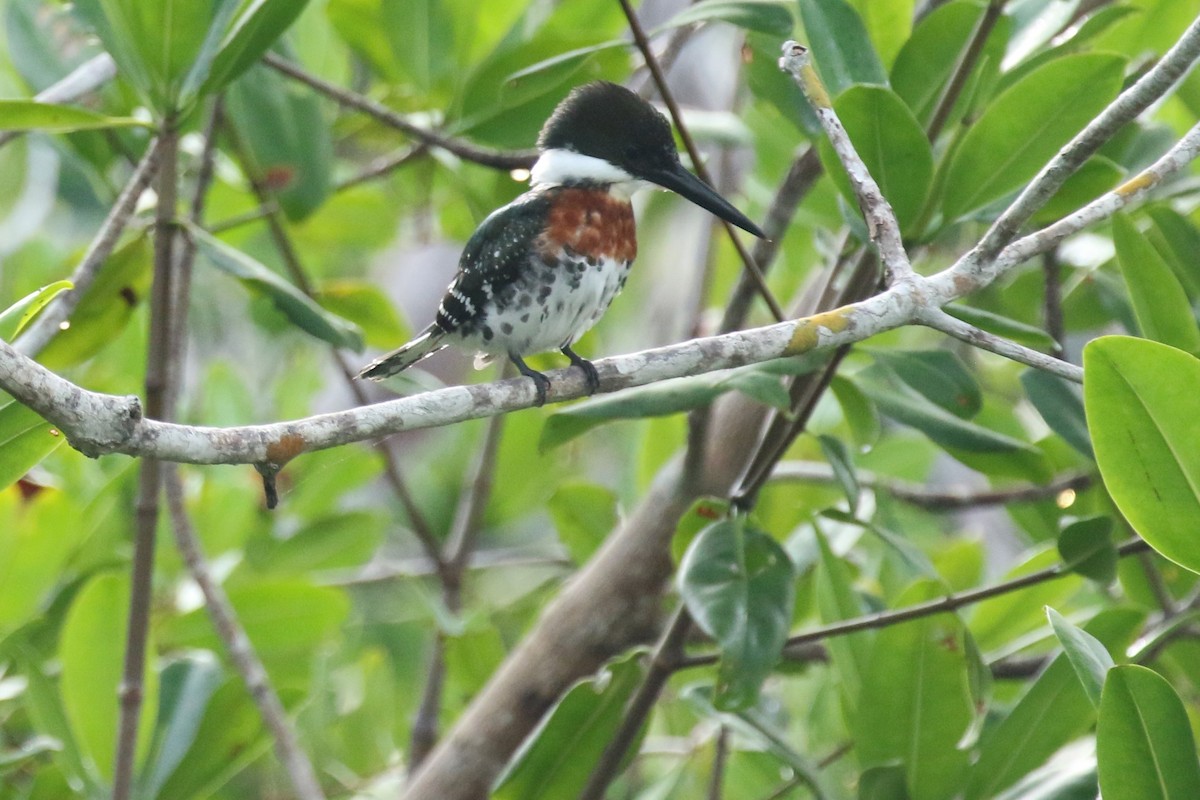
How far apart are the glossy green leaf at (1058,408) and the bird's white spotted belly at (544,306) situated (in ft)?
2.60

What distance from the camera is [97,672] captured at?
222cm

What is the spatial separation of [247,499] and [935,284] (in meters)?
1.84

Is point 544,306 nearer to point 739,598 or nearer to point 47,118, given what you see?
point 739,598

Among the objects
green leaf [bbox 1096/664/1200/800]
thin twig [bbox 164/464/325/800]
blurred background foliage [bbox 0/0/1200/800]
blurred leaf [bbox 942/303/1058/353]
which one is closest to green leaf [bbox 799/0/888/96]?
blurred background foliage [bbox 0/0/1200/800]

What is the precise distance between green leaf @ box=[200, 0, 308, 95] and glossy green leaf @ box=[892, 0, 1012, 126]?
37.2 inches

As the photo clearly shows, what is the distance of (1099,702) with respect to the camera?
4.64 ft

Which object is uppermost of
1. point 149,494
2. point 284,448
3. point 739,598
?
point 149,494

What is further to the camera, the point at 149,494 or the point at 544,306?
the point at 544,306

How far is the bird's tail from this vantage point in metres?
2.41

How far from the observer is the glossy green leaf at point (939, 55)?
6.62 ft

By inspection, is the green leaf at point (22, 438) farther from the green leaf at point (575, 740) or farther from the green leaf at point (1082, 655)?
the green leaf at point (1082, 655)

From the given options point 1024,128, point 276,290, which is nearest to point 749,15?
point 1024,128

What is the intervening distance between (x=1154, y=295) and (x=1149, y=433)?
1.46 feet

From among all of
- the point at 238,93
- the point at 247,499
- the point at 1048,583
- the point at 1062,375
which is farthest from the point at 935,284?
the point at 247,499
